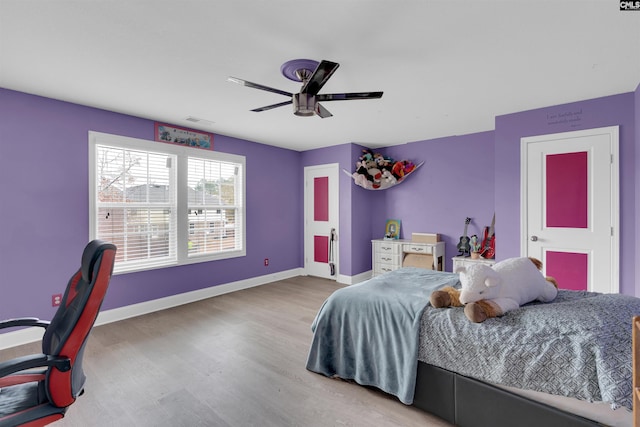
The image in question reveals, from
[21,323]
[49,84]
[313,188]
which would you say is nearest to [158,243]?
[49,84]

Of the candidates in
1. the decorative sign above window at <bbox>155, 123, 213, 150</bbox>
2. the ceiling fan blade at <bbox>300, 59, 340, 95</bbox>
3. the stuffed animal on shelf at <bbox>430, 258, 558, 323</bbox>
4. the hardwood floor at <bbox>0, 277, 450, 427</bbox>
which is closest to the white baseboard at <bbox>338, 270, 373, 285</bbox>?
the hardwood floor at <bbox>0, 277, 450, 427</bbox>

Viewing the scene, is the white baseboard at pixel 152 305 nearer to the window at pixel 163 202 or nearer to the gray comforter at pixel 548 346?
the window at pixel 163 202

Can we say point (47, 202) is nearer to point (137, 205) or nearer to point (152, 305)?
point (137, 205)

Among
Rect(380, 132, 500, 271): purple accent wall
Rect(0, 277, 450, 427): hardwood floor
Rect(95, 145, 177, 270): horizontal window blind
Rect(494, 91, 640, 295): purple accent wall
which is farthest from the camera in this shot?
Rect(380, 132, 500, 271): purple accent wall

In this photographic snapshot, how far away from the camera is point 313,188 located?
5.91 metres

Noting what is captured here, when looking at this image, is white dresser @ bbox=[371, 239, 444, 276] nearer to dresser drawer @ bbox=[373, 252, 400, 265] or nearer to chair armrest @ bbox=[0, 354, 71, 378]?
dresser drawer @ bbox=[373, 252, 400, 265]

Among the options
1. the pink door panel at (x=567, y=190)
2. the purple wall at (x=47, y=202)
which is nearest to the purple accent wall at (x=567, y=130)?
the pink door panel at (x=567, y=190)

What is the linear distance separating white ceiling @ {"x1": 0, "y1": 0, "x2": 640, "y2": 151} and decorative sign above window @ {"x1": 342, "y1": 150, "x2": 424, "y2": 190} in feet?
5.67

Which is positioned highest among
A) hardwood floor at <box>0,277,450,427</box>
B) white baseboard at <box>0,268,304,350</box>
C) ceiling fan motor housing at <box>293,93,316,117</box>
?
ceiling fan motor housing at <box>293,93,316,117</box>

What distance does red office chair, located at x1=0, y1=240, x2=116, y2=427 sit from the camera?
1277mm

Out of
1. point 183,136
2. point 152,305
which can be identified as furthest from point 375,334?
point 183,136

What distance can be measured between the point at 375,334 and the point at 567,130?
3.26 meters

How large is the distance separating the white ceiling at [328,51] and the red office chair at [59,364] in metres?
1.51

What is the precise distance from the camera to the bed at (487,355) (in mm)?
1402
